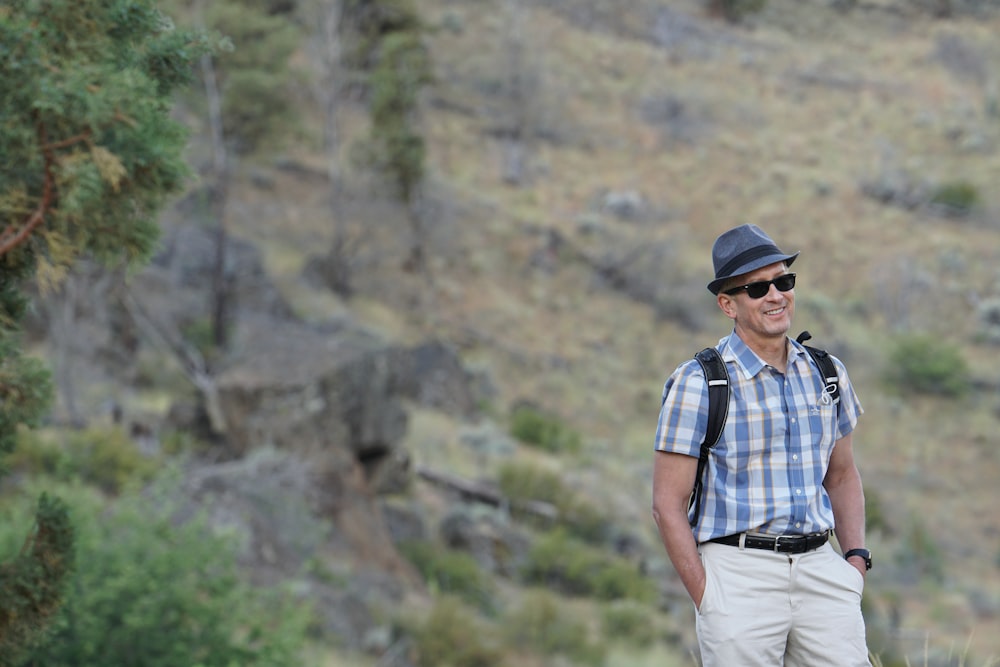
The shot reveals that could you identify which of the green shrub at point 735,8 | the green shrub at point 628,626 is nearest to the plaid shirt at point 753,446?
the green shrub at point 628,626

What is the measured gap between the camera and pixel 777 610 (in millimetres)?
2645

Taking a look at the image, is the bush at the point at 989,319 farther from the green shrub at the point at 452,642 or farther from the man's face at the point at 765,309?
the man's face at the point at 765,309

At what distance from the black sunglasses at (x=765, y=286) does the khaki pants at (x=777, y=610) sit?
2.41ft

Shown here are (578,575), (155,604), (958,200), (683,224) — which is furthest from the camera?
(958,200)

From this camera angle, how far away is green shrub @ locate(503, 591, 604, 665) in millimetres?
11062

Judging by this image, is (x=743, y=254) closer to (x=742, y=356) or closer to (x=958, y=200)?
(x=742, y=356)

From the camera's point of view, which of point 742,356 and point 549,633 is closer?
point 742,356

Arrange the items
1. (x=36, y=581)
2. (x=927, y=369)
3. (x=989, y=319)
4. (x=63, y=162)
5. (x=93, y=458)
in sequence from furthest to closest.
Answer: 1. (x=989, y=319)
2. (x=927, y=369)
3. (x=93, y=458)
4. (x=36, y=581)
5. (x=63, y=162)

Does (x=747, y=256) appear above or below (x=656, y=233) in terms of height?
above

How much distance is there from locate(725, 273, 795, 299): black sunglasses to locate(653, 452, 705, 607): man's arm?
0.53 meters

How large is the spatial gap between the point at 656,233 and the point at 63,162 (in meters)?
27.8

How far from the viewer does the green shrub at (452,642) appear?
391 inches

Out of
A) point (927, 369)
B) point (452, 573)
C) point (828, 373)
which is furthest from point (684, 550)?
point (927, 369)

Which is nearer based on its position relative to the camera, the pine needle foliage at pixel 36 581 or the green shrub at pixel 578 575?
the pine needle foliage at pixel 36 581
